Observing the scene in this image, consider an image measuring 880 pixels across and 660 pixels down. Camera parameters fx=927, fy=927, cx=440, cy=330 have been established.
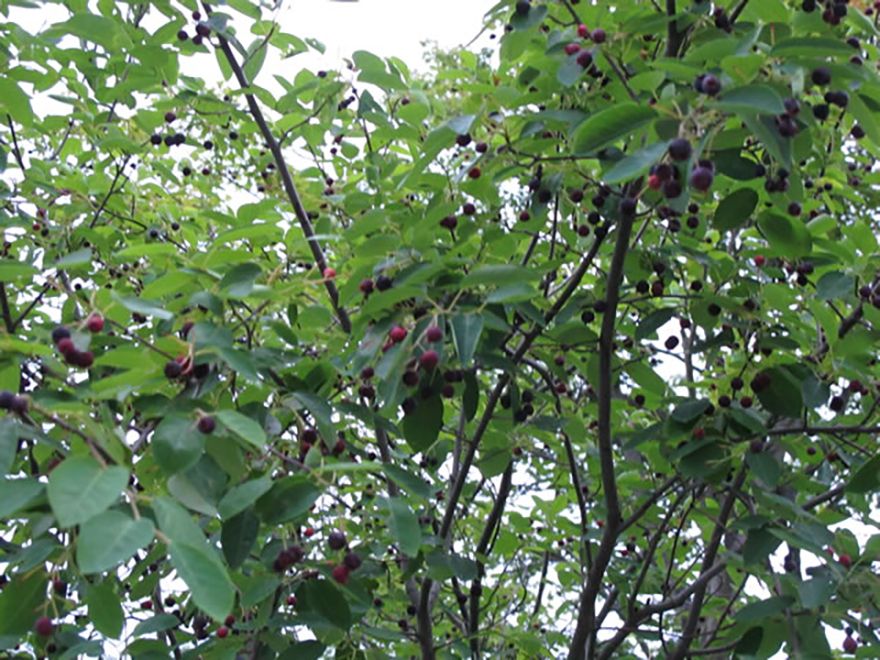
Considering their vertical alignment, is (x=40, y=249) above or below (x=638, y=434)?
above

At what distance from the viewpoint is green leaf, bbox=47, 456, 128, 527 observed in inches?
54.7

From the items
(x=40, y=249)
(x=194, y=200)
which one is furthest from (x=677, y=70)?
(x=194, y=200)

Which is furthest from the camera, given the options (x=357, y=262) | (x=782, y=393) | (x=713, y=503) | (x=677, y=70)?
(x=713, y=503)

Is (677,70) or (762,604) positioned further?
(762,604)

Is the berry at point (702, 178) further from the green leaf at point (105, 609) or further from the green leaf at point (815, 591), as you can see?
the green leaf at point (105, 609)

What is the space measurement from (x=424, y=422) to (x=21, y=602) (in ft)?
3.76

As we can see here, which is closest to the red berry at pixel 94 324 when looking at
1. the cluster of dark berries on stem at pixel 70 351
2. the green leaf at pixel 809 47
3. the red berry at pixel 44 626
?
the cluster of dark berries on stem at pixel 70 351

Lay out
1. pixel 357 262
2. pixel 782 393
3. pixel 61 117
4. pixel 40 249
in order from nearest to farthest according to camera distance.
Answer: pixel 357 262, pixel 782 393, pixel 61 117, pixel 40 249

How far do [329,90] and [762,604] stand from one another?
83.3 inches

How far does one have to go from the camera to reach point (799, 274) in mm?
2949

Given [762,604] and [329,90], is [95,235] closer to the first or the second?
[329,90]

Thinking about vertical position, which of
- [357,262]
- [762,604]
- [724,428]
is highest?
[357,262]

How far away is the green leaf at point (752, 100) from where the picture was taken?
69.7 inches

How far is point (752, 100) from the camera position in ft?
5.94
